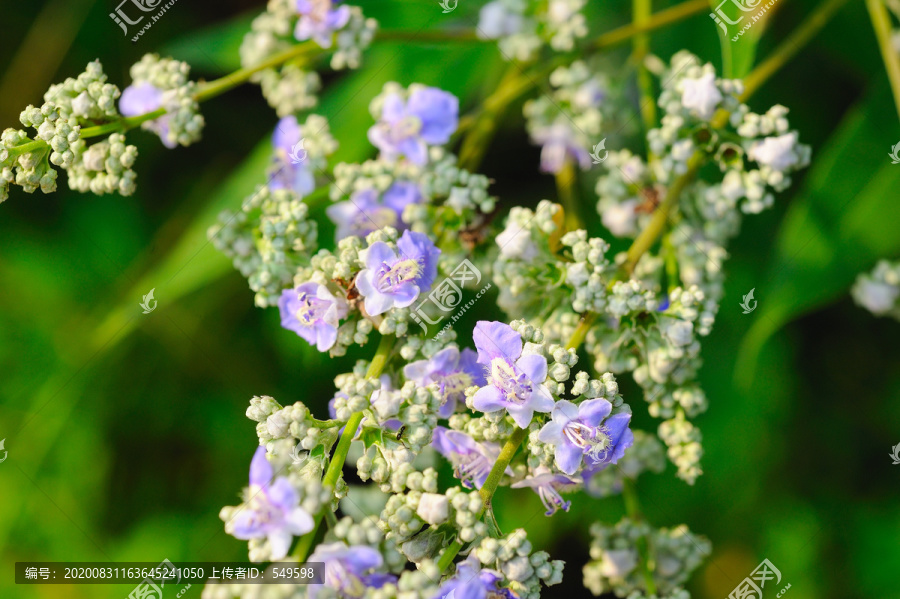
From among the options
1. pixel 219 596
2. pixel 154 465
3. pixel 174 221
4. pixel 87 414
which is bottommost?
pixel 154 465

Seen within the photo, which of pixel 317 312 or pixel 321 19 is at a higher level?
pixel 321 19

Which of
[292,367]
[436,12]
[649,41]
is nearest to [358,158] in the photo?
[436,12]

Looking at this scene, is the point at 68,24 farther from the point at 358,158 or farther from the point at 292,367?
the point at 292,367

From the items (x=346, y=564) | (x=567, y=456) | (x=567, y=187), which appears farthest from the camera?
(x=567, y=187)
